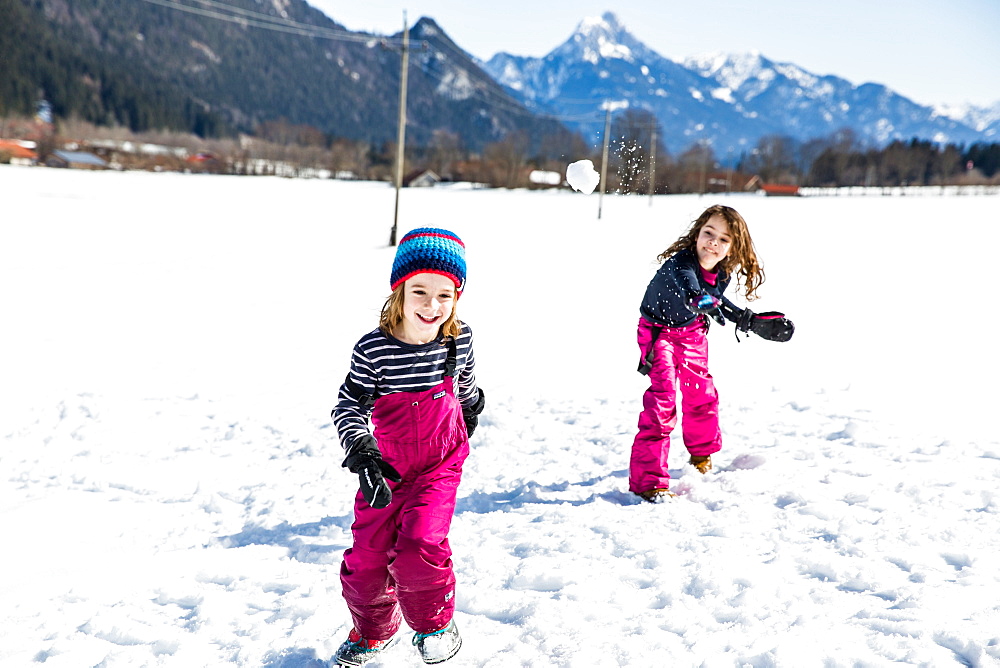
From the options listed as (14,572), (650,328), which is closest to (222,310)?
(14,572)

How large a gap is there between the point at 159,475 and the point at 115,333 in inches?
217

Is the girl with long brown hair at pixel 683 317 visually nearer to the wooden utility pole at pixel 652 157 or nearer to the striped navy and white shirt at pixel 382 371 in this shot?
the wooden utility pole at pixel 652 157

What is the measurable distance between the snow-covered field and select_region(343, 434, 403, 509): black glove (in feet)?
2.64

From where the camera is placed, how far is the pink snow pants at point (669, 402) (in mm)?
3859

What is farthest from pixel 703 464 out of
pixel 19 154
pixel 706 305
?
pixel 19 154

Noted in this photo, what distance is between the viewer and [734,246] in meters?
3.91

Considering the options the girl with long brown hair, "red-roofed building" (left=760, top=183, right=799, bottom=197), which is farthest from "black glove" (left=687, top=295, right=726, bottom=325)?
"red-roofed building" (left=760, top=183, right=799, bottom=197)

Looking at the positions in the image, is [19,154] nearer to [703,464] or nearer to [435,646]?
[703,464]

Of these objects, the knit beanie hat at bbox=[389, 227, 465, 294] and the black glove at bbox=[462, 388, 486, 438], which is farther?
the black glove at bbox=[462, 388, 486, 438]

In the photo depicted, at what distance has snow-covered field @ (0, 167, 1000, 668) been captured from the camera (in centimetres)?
258

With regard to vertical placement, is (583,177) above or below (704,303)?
above

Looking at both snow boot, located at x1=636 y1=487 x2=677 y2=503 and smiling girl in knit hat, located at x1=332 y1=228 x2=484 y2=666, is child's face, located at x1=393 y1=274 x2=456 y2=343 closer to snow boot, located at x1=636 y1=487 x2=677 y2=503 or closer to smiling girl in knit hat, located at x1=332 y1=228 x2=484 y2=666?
smiling girl in knit hat, located at x1=332 y1=228 x2=484 y2=666

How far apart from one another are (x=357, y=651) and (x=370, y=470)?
2.72 ft

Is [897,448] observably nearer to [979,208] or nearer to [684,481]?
[684,481]
